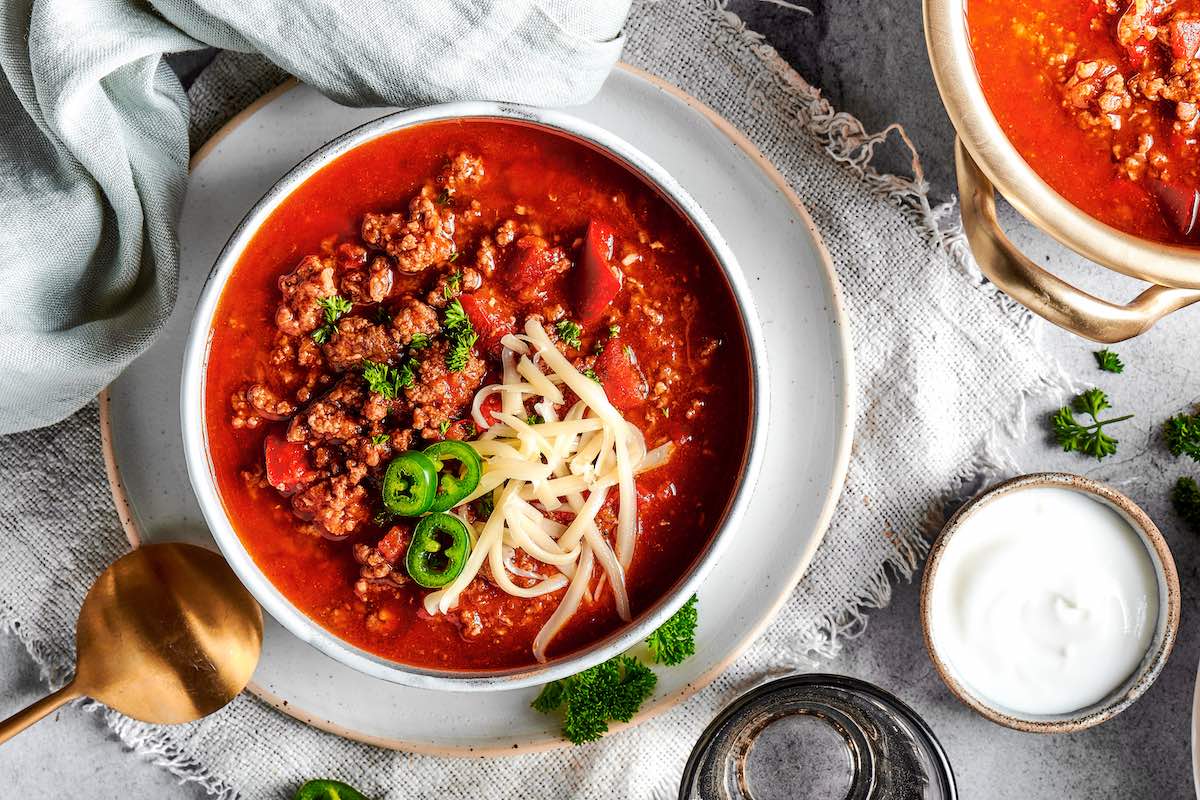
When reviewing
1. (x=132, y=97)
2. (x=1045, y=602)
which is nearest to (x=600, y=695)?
(x=1045, y=602)

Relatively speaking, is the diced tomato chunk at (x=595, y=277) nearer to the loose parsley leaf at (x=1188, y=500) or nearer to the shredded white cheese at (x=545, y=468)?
the shredded white cheese at (x=545, y=468)

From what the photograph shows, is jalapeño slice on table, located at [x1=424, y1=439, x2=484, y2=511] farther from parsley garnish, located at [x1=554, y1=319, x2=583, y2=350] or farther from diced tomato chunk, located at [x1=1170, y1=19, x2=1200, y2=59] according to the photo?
diced tomato chunk, located at [x1=1170, y1=19, x2=1200, y2=59]

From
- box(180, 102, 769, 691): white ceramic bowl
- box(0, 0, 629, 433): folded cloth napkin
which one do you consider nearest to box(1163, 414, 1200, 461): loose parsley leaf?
box(180, 102, 769, 691): white ceramic bowl

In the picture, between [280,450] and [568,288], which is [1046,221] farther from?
[280,450]

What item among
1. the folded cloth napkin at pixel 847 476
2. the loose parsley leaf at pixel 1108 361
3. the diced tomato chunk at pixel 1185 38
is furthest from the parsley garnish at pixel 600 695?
the diced tomato chunk at pixel 1185 38

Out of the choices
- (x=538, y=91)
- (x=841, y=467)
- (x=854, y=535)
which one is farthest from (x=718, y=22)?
(x=854, y=535)

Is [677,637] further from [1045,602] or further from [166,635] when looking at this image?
[166,635]
